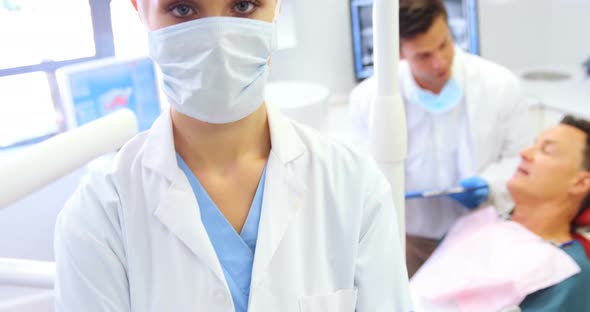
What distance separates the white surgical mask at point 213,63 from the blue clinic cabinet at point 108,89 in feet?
2.10

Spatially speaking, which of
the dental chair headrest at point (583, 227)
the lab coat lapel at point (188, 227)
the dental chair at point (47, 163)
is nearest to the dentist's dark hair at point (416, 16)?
the dental chair headrest at point (583, 227)

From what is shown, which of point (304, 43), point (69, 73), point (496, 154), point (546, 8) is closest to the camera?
point (69, 73)

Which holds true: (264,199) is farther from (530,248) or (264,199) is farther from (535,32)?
(535,32)

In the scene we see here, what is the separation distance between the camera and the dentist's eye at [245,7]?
753 millimetres

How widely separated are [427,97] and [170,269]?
116 centimetres

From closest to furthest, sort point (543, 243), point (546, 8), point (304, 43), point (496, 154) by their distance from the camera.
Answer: point (543, 243), point (496, 154), point (304, 43), point (546, 8)

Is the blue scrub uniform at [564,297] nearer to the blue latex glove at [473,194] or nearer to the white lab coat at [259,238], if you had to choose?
the blue latex glove at [473,194]

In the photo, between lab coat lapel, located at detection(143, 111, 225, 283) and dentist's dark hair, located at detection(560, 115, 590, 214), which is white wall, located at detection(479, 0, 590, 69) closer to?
dentist's dark hair, located at detection(560, 115, 590, 214)

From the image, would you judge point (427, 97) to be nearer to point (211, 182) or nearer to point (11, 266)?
point (211, 182)

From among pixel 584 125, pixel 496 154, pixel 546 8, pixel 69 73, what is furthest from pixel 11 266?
pixel 546 8

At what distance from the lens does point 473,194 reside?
1.68 meters

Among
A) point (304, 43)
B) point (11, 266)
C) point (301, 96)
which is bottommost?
point (11, 266)

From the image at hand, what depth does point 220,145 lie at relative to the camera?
83cm

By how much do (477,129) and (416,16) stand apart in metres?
0.39
